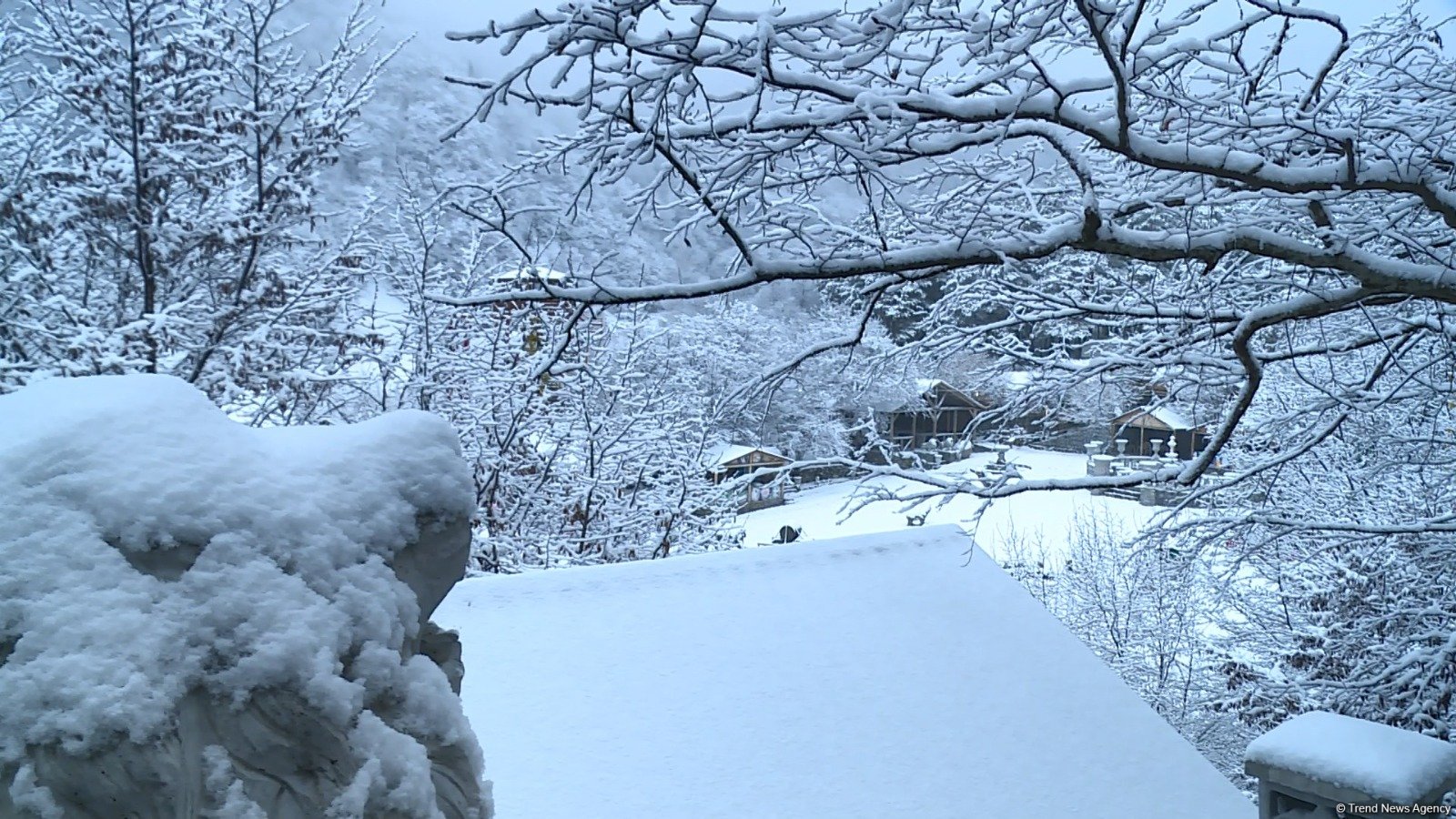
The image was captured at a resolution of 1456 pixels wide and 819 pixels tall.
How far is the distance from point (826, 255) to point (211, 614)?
7.67 feet

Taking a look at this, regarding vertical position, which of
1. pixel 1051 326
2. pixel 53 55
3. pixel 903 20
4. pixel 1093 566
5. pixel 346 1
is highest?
pixel 346 1

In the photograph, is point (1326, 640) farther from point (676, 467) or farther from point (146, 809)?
point (146, 809)

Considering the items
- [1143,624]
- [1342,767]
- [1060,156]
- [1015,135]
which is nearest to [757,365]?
[1143,624]

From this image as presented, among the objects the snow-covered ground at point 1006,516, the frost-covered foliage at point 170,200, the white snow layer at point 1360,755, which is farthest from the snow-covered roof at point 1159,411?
the frost-covered foliage at point 170,200

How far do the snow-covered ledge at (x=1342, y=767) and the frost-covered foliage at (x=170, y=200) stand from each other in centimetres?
612

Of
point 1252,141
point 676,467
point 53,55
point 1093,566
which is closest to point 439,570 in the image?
point 1252,141

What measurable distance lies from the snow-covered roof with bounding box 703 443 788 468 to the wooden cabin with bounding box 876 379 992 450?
1.57 m

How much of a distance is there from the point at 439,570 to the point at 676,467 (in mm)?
8586

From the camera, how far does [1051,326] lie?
4410 millimetres

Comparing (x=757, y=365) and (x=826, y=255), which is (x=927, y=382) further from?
(x=757, y=365)

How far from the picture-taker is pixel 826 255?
3.04 metres

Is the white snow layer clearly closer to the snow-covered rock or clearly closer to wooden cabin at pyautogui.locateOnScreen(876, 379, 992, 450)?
the snow-covered rock

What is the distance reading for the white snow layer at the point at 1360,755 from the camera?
2484mm

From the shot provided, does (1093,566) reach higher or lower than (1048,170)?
lower
